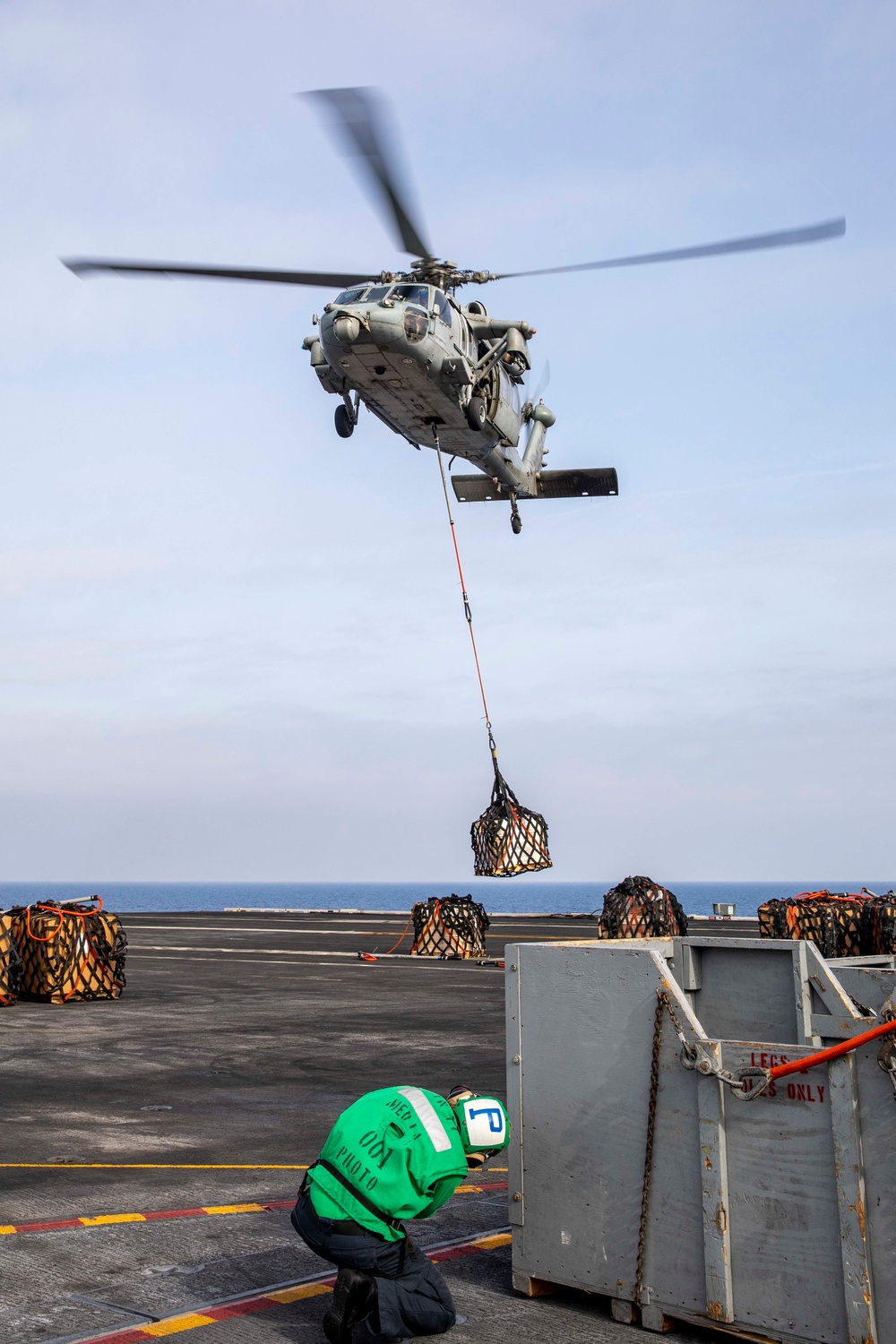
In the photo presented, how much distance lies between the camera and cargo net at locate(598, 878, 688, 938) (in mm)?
27219

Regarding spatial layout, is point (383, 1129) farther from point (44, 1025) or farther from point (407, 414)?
point (44, 1025)

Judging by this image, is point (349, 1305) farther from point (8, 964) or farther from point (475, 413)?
point (8, 964)

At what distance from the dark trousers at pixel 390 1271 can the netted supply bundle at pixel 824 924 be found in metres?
19.5

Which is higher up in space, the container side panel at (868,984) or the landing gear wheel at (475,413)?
the landing gear wheel at (475,413)

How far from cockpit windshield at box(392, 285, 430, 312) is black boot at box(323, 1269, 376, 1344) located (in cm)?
1216

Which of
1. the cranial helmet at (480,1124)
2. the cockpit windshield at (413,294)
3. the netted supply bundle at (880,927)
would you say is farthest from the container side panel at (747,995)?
the netted supply bundle at (880,927)

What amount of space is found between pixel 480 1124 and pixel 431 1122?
0.74 feet

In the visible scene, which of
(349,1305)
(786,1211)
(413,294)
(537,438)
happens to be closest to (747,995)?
(786,1211)

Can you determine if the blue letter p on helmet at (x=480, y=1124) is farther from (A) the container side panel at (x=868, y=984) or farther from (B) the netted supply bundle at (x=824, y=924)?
(B) the netted supply bundle at (x=824, y=924)

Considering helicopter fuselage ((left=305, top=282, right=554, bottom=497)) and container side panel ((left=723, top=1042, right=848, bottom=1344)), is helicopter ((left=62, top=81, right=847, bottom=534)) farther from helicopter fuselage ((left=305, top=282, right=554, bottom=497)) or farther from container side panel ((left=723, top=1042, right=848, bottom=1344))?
container side panel ((left=723, top=1042, right=848, bottom=1344))

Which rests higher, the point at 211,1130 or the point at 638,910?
the point at 638,910

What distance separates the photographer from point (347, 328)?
1457 cm

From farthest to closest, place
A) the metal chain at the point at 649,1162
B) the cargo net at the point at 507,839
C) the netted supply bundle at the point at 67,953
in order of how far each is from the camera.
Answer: the netted supply bundle at the point at 67,953, the cargo net at the point at 507,839, the metal chain at the point at 649,1162

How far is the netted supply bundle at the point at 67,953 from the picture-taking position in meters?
20.3
